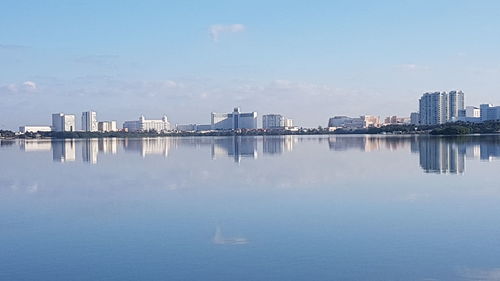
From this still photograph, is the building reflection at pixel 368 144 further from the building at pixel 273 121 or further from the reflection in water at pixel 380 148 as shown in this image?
the building at pixel 273 121

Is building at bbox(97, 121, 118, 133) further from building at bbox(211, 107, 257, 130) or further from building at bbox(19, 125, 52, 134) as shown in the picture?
building at bbox(211, 107, 257, 130)

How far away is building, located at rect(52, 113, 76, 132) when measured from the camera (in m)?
85.9

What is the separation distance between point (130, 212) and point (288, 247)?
256 centimetres

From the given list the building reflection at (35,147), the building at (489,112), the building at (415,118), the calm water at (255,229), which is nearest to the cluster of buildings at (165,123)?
the building at (415,118)

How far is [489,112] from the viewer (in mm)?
72500

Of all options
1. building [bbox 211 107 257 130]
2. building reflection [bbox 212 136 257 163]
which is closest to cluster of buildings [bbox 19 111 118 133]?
building [bbox 211 107 257 130]

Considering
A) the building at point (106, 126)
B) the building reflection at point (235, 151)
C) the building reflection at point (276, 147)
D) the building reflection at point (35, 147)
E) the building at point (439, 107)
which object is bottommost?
the building reflection at point (276, 147)

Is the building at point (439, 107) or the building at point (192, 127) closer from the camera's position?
the building at point (439, 107)

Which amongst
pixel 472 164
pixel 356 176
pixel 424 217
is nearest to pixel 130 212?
pixel 424 217

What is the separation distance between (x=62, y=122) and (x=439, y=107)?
5729cm

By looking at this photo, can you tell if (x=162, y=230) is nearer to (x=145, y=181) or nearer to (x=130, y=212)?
(x=130, y=212)

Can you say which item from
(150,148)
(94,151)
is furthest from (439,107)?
(94,151)

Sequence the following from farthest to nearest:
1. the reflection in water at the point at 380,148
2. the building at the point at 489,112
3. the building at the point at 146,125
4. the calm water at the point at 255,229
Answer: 1. the building at the point at 146,125
2. the building at the point at 489,112
3. the reflection in water at the point at 380,148
4. the calm water at the point at 255,229

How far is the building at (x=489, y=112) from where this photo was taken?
71.1 m
